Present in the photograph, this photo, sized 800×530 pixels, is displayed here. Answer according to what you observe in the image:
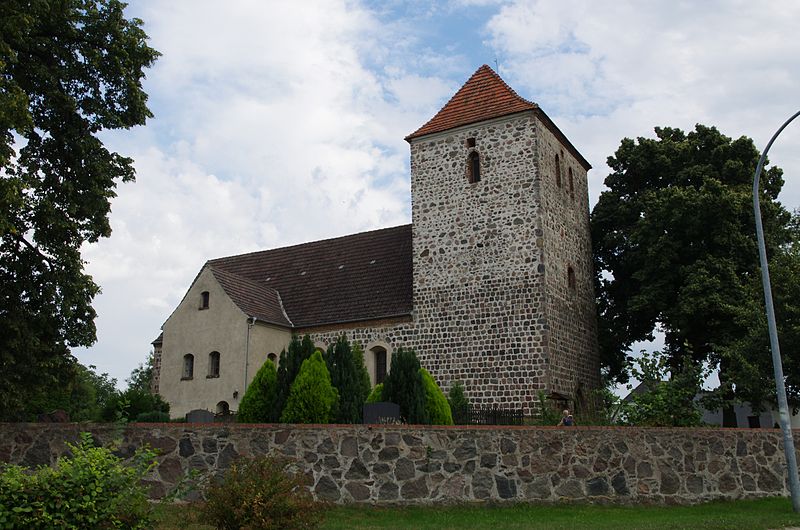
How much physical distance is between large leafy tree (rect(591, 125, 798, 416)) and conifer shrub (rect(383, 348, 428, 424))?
31.2 ft

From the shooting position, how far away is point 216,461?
13.4 meters

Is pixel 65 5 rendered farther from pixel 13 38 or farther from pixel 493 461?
pixel 493 461

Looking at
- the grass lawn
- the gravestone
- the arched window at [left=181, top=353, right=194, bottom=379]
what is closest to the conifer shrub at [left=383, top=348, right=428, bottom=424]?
the gravestone

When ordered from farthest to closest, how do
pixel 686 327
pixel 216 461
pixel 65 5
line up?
pixel 686 327, pixel 65 5, pixel 216 461

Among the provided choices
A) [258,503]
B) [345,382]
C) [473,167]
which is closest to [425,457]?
[258,503]

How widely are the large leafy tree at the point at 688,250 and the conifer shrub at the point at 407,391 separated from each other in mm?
9500

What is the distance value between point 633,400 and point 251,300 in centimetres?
1544

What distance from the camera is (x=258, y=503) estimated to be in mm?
9055


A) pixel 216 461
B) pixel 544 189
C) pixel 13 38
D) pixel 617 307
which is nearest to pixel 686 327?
pixel 617 307

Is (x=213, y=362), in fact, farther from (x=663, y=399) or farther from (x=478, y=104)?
(x=663, y=399)

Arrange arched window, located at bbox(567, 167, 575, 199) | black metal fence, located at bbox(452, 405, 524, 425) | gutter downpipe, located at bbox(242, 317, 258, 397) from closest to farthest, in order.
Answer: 1. black metal fence, located at bbox(452, 405, 524, 425)
2. gutter downpipe, located at bbox(242, 317, 258, 397)
3. arched window, located at bbox(567, 167, 575, 199)

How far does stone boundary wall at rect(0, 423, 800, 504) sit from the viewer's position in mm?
13328

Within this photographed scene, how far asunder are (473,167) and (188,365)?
42.3 feet

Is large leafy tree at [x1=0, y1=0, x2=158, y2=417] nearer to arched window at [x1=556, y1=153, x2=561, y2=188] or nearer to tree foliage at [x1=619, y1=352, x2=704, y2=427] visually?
tree foliage at [x1=619, y1=352, x2=704, y2=427]
